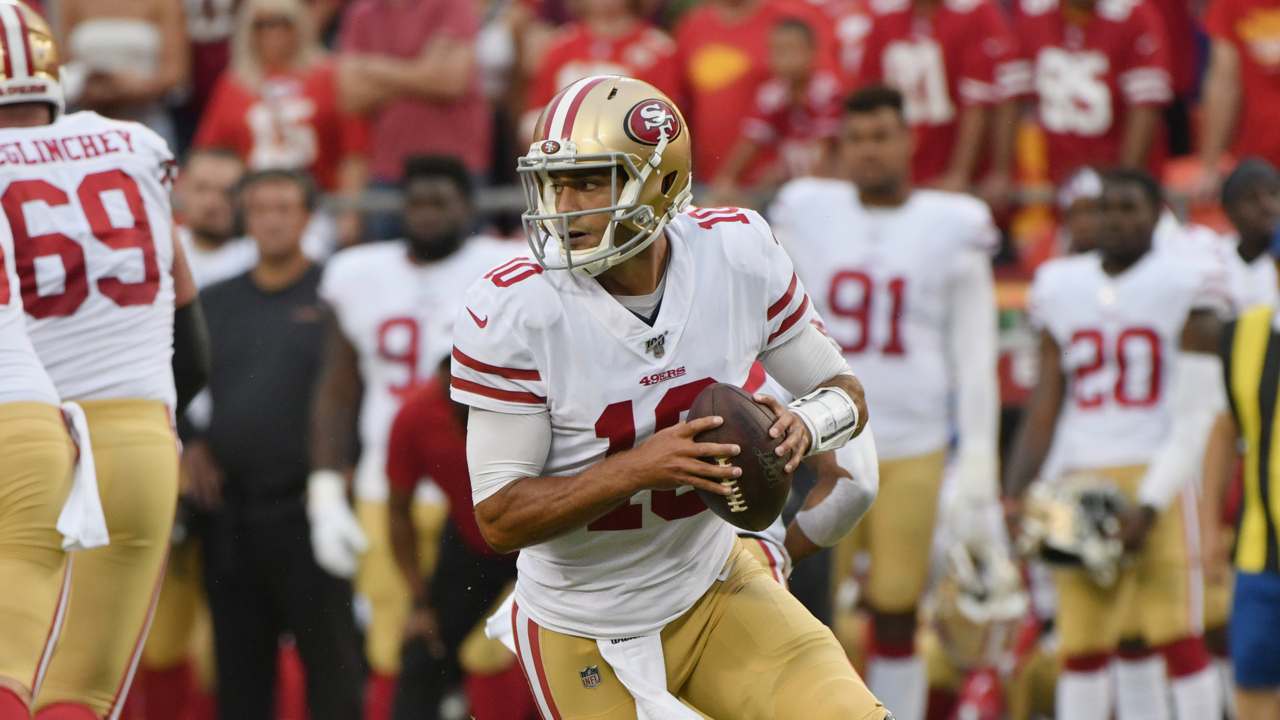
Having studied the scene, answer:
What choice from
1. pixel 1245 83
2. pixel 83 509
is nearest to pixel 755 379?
pixel 83 509

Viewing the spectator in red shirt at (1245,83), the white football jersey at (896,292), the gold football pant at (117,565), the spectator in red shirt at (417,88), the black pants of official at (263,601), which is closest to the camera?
the gold football pant at (117,565)

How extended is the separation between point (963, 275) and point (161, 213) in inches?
131

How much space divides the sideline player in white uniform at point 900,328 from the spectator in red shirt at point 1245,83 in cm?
151

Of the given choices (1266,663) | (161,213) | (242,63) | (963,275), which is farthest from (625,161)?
(242,63)

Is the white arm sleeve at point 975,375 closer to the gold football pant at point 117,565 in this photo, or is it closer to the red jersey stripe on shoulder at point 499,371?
the gold football pant at point 117,565

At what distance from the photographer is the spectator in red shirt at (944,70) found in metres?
7.55

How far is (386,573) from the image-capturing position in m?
6.62

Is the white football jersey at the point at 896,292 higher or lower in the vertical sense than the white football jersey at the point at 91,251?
lower

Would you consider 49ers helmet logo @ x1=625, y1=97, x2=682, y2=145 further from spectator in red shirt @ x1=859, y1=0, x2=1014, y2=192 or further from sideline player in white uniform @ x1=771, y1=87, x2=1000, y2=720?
spectator in red shirt @ x1=859, y1=0, x2=1014, y2=192

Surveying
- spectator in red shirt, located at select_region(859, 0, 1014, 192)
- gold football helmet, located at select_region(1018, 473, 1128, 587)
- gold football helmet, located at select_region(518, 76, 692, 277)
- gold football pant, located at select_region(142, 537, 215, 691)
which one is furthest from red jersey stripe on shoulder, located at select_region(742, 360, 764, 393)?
spectator in red shirt, located at select_region(859, 0, 1014, 192)

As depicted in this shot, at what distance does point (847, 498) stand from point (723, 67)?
4.24m

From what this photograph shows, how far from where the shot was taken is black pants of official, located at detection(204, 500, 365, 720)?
6.25 meters

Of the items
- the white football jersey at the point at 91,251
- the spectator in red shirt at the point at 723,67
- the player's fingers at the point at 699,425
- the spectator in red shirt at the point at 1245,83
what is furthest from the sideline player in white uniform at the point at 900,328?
the player's fingers at the point at 699,425

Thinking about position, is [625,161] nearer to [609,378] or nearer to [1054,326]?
[609,378]
